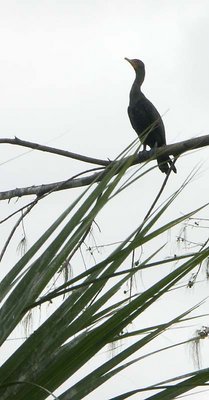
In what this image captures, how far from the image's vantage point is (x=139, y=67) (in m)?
8.09

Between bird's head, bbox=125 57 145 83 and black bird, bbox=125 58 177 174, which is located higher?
bird's head, bbox=125 57 145 83

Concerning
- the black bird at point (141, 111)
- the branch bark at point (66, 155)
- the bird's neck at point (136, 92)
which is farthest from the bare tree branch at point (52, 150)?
the bird's neck at point (136, 92)

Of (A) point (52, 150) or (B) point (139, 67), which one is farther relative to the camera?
(B) point (139, 67)

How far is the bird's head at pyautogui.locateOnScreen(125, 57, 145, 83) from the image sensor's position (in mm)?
8070

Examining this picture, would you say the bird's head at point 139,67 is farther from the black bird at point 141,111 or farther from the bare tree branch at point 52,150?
the bare tree branch at point 52,150

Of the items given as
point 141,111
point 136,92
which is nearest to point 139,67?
point 136,92

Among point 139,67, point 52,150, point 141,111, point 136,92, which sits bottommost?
point 52,150

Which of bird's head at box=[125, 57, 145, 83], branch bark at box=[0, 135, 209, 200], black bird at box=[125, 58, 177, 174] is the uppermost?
bird's head at box=[125, 57, 145, 83]

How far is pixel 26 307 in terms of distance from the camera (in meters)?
1.10

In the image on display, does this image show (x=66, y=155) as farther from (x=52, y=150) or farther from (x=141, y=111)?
(x=141, y=111)

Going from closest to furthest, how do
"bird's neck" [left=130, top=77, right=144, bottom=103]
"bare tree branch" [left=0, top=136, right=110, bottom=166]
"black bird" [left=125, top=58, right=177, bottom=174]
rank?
1. "bare tree branch" [left=0, top=136, right=110, bottom=166]
2. "black bird" [left=125, top=58, right=177, bottom=174]
3. "bird's neck" [left=130, top=77, right=144, bottom=103]

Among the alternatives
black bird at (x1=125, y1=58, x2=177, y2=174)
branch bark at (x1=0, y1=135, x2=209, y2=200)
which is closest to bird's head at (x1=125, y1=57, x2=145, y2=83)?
black bird at (x1=125, y1=58, x2=177, y2=174)

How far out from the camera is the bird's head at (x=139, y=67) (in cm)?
807

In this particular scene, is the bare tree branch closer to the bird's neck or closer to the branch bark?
the branch bark
